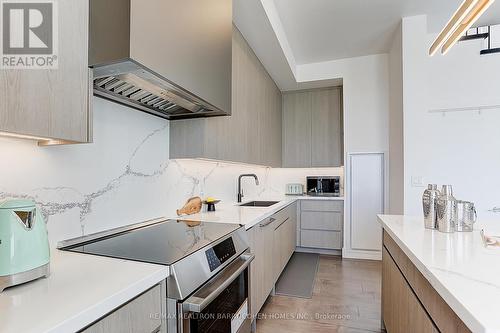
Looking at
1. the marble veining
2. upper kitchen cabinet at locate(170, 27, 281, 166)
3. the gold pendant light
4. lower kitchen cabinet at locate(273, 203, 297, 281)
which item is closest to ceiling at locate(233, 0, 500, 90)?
upper kitchen cabinet at locate(170, 27, 281, 166)

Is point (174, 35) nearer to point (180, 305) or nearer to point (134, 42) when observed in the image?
point (134, 42)

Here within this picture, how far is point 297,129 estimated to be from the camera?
4.39 meters

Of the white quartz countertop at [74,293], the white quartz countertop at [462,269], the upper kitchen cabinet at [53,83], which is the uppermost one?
the upper kitchen cabinet at [53,83]

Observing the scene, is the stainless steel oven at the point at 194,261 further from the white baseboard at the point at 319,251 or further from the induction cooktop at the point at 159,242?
the white baseboard at the point at 319,251

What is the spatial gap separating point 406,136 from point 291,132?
185 centimetres

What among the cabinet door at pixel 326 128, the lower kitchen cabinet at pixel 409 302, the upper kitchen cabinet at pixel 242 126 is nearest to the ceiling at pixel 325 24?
the upper kitchen cabinet at pixel 242 126

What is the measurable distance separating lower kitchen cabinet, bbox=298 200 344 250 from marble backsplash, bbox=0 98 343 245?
223 centimetres

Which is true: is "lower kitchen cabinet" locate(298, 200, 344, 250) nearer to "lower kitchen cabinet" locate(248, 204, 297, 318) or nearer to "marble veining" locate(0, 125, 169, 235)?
"lower kitchen cabinet" locate(248, 204, 297, 318)

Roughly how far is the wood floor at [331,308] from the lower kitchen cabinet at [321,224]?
2.37ft

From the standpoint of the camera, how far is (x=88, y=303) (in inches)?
26.2

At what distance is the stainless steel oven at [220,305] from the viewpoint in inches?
38.3

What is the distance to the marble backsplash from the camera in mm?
1069

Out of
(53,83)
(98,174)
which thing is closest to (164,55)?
(53,83)

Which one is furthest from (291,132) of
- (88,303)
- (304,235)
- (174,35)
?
(88,303)
